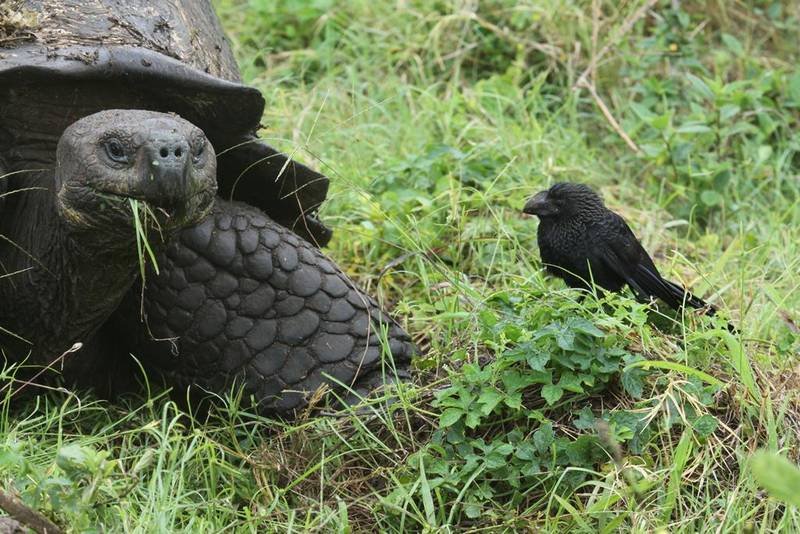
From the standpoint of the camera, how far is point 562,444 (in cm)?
268

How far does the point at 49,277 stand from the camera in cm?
297

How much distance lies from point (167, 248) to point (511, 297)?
895 mm

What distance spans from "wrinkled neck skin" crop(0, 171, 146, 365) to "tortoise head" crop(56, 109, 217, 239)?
6.2 inches

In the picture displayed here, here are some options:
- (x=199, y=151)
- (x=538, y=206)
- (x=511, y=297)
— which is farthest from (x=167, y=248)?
(x=538, y=206)

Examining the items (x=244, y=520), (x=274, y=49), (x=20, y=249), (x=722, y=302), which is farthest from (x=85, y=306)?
(x=274, y=49)

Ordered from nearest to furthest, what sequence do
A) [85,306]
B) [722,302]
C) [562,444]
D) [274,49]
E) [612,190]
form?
[562,444]
[85,306]
[722,302]
[612,190]
[274,49]

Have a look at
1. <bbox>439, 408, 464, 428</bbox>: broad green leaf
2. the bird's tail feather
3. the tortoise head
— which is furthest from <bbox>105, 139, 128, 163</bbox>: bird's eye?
the bird's tail feather

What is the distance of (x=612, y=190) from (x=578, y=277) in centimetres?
149

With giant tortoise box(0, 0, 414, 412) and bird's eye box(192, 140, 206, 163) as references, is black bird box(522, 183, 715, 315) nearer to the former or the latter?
giant tortoise box(0, 0, 414, 412)

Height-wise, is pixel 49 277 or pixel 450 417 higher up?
pixel 450 417

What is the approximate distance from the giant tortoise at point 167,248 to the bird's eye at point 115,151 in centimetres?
9

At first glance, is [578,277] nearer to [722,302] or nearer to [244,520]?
[722,302]

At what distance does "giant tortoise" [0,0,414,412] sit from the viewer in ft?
9.45

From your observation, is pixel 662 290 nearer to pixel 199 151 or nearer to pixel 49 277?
pixel 199 151
